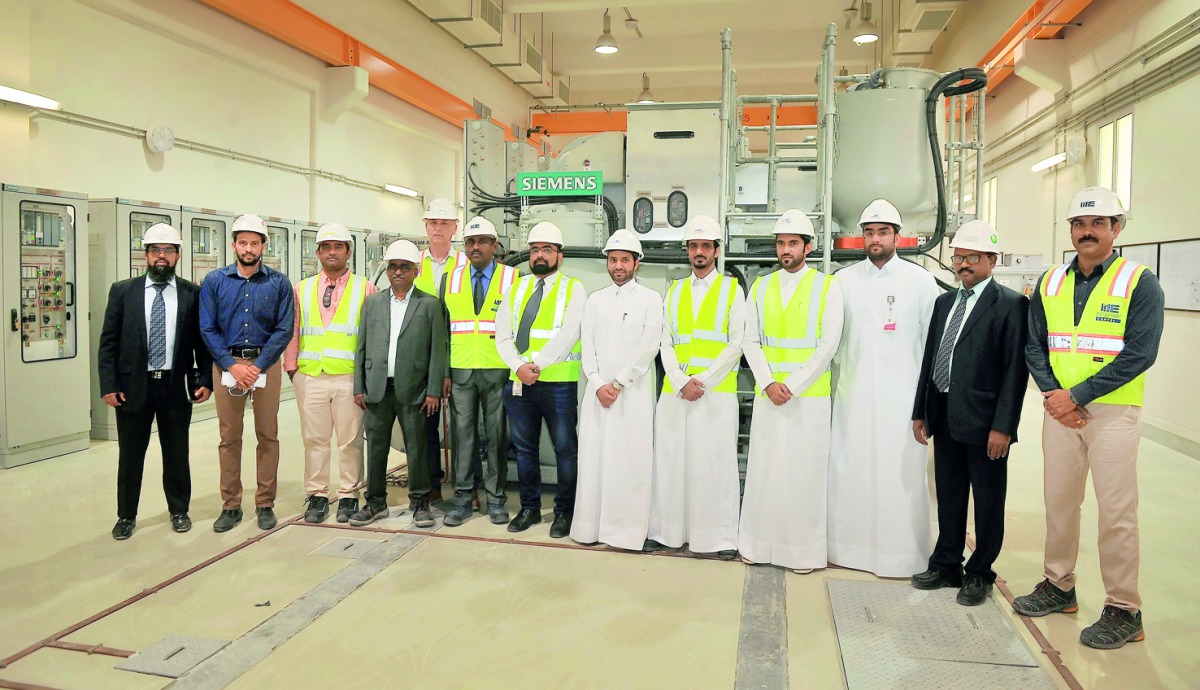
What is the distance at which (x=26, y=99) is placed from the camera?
6047mm

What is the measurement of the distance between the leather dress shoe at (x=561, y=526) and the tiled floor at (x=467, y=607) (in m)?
0.08

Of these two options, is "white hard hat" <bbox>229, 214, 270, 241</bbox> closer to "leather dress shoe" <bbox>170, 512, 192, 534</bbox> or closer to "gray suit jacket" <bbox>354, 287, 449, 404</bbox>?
"gray suit jacket" <bbox>354, 287, 449, 404</bbox>

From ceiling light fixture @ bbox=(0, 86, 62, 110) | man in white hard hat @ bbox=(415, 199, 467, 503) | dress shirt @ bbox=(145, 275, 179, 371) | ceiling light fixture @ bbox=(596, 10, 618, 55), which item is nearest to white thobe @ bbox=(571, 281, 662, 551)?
man in white hard hat @ bbox=(415, 199, 467, 503)

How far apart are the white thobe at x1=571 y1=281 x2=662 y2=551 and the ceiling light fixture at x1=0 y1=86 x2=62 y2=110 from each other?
5.25m

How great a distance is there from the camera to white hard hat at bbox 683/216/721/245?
395 centimetres

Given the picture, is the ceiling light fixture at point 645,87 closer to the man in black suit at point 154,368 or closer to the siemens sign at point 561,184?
the siemens sign at point 561,184

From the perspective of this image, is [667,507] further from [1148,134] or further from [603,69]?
[603,69]

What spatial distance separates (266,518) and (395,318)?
1.37 meters

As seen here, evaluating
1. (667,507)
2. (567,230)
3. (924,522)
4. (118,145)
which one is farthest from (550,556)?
(118,145)

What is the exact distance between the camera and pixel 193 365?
4367 millimetres

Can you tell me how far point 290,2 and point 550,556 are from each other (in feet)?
24.7

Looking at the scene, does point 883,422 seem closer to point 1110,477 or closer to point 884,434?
point 884,434

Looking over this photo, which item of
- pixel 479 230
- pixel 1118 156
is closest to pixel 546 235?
pixel 479 230

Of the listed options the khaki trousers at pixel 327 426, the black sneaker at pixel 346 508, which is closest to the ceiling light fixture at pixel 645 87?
Answer: the khaki trousers at pixel 327 426
